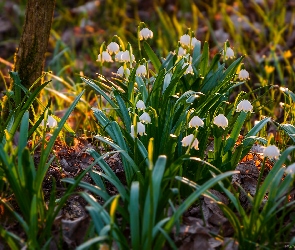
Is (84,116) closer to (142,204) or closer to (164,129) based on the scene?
(164,129)

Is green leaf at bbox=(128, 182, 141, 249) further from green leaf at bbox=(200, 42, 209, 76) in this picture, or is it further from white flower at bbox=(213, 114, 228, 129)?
green leaf at bbox=(200, 42, 209, 76)

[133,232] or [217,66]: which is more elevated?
[217,66]

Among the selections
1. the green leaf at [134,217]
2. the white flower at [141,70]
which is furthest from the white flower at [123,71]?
the green leaf at [134,217]

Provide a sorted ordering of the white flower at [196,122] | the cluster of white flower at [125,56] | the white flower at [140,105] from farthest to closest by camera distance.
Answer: the cluster of white flower at [125,56] → the white flower at [140,105] → the white flower at [196,122]

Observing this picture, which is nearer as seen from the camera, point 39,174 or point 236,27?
point 39,174

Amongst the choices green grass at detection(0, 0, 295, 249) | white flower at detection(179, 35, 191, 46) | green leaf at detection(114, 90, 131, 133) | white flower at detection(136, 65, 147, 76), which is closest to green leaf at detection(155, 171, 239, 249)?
green grass at detection(0, 0, 295, 249)

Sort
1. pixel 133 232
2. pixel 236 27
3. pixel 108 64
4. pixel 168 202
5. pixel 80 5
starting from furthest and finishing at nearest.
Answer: pixel 80 5
pixel 236 27
pixel 108 64
pixel 168 202
pixel 133 232

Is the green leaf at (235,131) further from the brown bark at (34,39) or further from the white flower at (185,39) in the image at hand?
the brown bark at (34,39)

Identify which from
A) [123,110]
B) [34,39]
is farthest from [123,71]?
[34,39]

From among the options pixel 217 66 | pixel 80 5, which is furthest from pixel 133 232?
pixel 80 5
